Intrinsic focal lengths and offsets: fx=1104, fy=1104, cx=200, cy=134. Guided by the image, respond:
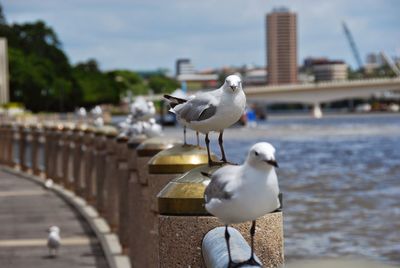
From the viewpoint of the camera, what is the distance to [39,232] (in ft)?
49.6

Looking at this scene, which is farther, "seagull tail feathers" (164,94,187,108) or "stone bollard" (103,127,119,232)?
"stone bollard" (103,127,119,232)

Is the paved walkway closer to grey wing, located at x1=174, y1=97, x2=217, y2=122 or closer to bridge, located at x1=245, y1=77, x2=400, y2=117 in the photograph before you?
grey wing, located at x1=174, y1=97, x2=217, y2=122

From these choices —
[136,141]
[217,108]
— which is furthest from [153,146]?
[217,108]

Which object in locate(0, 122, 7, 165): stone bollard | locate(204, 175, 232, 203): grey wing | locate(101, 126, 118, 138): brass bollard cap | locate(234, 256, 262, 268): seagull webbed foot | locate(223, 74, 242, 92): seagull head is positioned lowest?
locate(0, 122, 7, 165): stone bollard

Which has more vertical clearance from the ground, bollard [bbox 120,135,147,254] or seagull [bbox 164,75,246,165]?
seagull [bbox 164,75,246,165]

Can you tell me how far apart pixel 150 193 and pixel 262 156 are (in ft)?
11.2

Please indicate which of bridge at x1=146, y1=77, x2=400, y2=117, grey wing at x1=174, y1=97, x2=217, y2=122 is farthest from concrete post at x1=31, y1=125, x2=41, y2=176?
bridge at x1=146, y1=77, x2=400, y2=117

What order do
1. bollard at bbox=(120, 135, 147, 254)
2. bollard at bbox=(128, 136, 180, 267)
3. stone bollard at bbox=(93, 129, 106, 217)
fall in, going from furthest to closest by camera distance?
stone bollard at bbox=(93, 129, 106, 217) < bollard at bbox=(120, 135, 147, 254) < bollard at bbox=(128, 136, 180, 267)

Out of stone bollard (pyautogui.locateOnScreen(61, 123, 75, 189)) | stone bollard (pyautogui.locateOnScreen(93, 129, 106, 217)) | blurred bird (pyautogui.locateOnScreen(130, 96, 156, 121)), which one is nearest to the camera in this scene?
blurred bird (pyautogui.locateOnScreen(130, 96, 156, 121))

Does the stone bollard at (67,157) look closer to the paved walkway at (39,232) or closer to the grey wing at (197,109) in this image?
the paved walkway at (39,232)

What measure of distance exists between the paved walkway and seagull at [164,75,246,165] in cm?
644

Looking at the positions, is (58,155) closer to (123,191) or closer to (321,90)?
(123,191)

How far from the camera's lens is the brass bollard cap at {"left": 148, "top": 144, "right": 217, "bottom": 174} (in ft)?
20.3

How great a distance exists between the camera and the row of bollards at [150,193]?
511 centimetres
